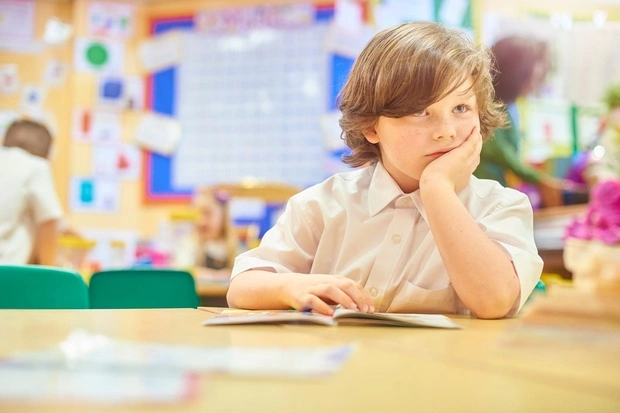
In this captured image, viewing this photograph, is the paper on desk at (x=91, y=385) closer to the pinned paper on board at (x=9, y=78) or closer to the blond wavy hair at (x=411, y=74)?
the blond wavy hair at (x=411, y=74)

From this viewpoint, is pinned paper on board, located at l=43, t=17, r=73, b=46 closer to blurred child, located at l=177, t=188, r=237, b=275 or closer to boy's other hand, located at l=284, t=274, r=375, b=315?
blurred child, located at l=177, t=188, r=237, b=275

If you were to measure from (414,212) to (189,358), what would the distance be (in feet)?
2.63

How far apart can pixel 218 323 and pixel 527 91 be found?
340 centimetres

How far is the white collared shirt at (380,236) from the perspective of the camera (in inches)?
45.8

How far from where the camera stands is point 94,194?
4855mm

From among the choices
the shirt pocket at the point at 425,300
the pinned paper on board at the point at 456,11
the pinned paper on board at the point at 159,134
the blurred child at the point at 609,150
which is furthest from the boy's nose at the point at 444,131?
the pinned paper on board at the point at 159,134

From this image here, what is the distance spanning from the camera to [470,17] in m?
4.18

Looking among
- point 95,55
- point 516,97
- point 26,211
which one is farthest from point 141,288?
point 95,55

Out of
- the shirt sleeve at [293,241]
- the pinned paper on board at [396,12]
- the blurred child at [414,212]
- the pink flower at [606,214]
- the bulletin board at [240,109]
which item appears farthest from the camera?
the bulletin board at [240,109]

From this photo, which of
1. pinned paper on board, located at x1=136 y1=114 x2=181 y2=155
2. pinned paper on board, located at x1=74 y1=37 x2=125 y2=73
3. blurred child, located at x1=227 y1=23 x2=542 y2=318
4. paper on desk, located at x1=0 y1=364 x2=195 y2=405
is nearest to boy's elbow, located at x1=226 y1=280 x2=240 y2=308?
blurred child, located at x1=227 y1=23 x2=542 y2=318

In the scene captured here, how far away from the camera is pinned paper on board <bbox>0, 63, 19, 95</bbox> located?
194 inches

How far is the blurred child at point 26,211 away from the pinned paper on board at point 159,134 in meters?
1.98

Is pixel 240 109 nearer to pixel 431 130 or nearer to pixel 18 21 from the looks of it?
pixel 18 21

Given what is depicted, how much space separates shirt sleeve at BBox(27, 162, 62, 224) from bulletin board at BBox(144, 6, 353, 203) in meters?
2.05
